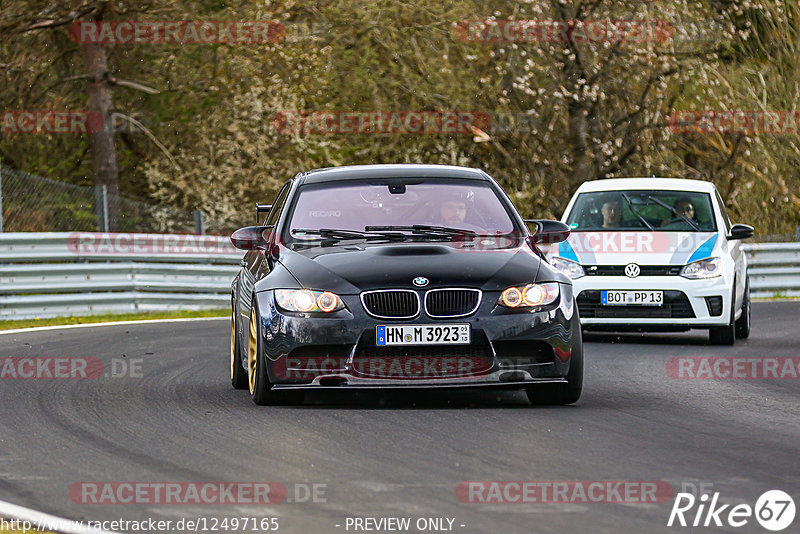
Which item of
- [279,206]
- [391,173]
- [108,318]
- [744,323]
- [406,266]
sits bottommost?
[108,318]

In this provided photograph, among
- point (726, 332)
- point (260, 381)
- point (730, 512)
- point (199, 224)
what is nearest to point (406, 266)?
point (260, 381)

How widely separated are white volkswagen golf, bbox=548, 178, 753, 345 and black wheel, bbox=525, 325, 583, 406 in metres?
4.95

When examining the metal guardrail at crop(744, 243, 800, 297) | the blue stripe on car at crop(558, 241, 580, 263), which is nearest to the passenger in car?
the blue stripe on car at crop(558, 241, 580, 263)

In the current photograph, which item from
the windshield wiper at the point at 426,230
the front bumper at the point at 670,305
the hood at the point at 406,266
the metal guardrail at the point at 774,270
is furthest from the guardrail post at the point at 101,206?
the hood at the point at 406,266

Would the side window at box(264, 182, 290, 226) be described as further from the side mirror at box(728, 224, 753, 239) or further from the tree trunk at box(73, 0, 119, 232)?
the tree trunk at box(73, 0, 119, 232)

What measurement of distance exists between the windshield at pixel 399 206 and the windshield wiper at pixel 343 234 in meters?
0.02

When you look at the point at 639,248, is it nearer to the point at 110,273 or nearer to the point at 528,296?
the point at 528,296

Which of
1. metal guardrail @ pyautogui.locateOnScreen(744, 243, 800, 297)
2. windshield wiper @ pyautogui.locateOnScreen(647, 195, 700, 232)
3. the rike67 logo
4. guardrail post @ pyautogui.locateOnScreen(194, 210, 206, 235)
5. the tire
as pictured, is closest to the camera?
the rike67 logo

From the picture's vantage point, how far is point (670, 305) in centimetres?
1438

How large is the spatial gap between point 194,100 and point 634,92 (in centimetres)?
841

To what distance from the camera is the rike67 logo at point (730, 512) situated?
19.0ft

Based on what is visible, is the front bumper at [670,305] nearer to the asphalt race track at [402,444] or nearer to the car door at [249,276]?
the asphalt race track at [402,444]

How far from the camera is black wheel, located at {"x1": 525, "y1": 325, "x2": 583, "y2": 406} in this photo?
9.26 m

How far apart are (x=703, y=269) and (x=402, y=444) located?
7.31 metres
